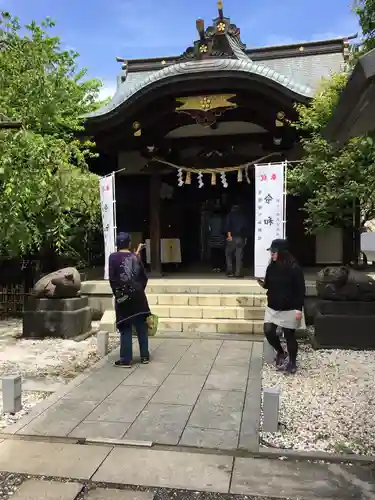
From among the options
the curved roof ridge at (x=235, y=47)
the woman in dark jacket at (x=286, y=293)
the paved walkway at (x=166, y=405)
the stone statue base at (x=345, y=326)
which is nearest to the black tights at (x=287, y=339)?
the woman in dark jacket at (x=286, y=293)

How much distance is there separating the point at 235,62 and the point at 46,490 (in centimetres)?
933

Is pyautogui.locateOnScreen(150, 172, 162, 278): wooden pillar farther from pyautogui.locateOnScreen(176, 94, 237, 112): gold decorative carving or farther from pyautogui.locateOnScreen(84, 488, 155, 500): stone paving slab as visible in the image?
pyautogui.locateOnScreen(84, 488, 155, 500): stone paving slab

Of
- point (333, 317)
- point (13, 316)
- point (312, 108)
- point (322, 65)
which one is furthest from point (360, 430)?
point (322, 65)

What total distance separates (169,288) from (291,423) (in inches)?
230

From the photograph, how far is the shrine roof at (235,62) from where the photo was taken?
10156mm

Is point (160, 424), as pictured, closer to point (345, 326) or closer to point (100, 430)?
point (100, 430)

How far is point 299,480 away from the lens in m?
3.48

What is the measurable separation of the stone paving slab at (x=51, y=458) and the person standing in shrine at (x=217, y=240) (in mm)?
10340

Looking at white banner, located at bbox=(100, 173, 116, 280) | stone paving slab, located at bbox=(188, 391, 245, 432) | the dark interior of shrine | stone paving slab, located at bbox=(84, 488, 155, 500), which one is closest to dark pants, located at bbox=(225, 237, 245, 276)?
the dark interior of shrine

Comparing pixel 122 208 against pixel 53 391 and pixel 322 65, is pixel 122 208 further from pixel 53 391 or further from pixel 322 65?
pixel 53 391

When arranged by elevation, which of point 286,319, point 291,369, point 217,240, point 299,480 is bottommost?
point 299,480

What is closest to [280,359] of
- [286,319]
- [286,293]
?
[286,319]

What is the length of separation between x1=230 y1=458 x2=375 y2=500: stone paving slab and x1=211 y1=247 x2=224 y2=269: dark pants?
423 inches

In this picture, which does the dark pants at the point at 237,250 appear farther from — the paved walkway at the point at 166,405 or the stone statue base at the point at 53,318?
the paved walkway at the point at 166,405
